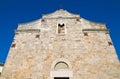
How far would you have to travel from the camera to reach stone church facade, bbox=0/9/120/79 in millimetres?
10711

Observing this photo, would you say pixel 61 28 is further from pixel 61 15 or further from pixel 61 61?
pixel 61 61

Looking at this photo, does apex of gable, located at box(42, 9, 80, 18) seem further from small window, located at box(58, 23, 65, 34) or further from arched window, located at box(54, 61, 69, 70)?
arched window, located at box(54, 61, 69, 70)

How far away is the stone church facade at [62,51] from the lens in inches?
422

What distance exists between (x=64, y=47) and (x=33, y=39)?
2.47m

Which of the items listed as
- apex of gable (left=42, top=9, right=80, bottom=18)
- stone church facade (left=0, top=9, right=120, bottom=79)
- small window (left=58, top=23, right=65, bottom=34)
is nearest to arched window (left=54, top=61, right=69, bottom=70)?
stone church facade (left=0, top=9, right=120, bottom=79)

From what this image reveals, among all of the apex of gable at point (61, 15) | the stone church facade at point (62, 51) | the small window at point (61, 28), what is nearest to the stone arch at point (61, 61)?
the stone church facade at point (62, 51)

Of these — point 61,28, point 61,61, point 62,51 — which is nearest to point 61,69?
point 61,61

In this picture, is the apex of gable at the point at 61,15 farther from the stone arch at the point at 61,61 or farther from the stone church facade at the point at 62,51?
the stone arch at the point at 61,61

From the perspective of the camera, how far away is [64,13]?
14516 millimetres

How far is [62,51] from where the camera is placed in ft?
38.3

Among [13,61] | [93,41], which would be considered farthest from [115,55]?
[13,61]

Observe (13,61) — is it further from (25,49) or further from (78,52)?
(78,52)

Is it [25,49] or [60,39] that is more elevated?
[60,39]

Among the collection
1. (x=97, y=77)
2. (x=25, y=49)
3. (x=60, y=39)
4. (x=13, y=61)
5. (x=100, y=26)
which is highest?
(x=100, y=26)
